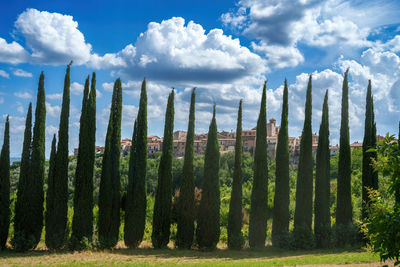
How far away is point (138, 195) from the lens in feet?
77.1

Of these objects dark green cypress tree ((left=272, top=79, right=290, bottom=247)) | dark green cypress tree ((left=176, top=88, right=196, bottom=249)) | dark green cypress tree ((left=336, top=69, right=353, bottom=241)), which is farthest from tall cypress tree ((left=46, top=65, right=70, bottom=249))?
dark green cypress tree ((left=336, top=69, right=353, bottom=241))

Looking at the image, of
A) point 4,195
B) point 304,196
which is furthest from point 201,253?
point 4,195

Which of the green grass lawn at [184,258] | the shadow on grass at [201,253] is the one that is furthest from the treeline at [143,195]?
the green grass lawn at [184,258]

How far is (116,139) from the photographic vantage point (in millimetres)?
24078

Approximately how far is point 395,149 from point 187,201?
Answer: 17829 millimetres

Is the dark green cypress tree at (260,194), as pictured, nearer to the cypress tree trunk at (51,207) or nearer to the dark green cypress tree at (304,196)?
the dark green cypress tree at (304,196)

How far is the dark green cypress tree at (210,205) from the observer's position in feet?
76.4

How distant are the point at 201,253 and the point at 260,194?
571 cm

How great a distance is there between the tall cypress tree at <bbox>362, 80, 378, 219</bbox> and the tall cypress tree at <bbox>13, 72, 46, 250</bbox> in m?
21.4

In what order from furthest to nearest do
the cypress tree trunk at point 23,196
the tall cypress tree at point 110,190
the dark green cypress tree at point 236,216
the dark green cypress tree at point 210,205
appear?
the dark green cypress tree at point 236,216 < the dark green cypress tree at point 210,205 < the tall cypress tree at point 110,190 < the cypress tree trunk at point 23,196

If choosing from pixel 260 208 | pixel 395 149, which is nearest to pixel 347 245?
pixel 260 208

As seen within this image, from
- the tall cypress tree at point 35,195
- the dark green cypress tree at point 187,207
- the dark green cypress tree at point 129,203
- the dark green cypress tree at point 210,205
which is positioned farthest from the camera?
the dark green cypress tree at point 187,207

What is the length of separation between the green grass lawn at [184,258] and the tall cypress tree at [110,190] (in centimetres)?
114

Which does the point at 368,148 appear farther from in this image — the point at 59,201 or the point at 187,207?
the point at 59,201
